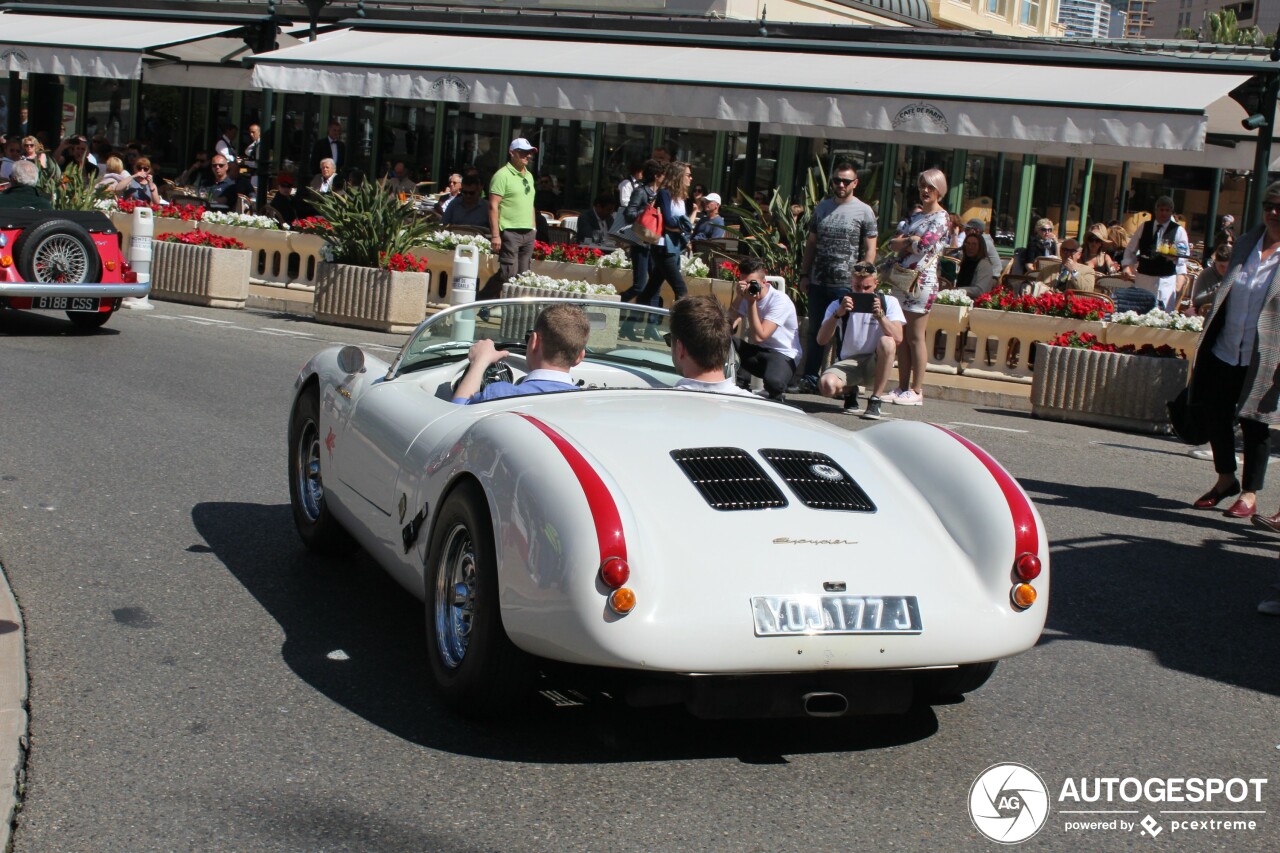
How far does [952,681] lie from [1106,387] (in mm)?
8049

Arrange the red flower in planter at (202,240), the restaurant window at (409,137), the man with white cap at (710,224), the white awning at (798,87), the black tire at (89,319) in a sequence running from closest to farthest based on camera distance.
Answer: the black tire at (89,319), the white awning at (798,87), the red flower in planter at (202,240), the man with white cap at (710,224), the restaurant window at (409,137)

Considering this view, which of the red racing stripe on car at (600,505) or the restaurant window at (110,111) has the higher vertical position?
the restaurant window at (110,111)

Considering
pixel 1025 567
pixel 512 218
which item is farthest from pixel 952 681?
pixel 512 218

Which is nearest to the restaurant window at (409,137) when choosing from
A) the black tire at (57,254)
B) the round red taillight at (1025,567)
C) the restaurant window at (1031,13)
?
the black tire at (57,254)

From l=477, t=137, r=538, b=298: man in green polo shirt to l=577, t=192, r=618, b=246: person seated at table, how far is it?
463 cm

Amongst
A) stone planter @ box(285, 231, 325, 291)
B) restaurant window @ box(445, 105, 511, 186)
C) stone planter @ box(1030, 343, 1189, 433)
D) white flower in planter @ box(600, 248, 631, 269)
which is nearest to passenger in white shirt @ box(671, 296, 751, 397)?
stone planter @ box(1030, 343, 1189, 433)

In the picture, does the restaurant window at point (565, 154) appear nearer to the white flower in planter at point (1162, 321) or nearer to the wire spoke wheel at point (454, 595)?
the white flower in planter at point (1162, 321)

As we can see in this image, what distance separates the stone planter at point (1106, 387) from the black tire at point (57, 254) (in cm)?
791

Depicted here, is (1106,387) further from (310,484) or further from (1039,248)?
(310,484)

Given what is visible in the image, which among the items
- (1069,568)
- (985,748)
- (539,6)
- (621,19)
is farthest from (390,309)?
(539,6)

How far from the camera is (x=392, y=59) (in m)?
19.8

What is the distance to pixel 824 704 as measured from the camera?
158 inches

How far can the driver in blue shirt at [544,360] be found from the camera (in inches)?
210

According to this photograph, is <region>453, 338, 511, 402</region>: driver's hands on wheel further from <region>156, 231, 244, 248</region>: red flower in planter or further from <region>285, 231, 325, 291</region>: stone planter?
<region>285, 231, 325, 291</region>: stone planter
